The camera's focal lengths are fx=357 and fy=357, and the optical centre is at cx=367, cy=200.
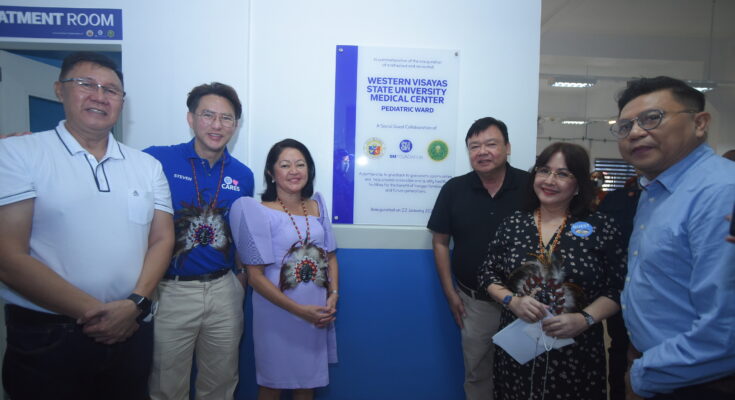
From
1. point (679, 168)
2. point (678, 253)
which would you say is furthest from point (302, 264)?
point (679, 168)

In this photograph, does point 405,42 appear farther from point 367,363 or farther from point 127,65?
point 367,363

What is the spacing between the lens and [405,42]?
7.48 ft

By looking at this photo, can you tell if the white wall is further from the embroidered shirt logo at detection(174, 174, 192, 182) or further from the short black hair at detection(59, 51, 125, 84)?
the short black hair at detection(59, 51, 125, 84)

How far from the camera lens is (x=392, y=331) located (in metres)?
2.31

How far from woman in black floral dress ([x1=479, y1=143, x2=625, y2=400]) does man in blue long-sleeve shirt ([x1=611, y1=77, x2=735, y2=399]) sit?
0.46 feet

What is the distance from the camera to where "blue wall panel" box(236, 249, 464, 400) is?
2297mm

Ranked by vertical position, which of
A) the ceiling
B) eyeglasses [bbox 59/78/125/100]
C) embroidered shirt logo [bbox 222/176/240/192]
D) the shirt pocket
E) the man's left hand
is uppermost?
the ceiling

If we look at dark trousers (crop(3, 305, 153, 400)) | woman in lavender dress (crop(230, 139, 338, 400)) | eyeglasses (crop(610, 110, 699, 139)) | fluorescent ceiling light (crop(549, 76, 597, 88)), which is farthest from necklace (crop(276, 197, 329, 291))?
fluorescent ceiling light (crop(549, 76, 597, 88))

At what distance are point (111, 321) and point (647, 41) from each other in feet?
26.7

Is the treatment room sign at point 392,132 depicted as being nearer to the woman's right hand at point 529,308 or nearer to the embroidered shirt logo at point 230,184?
the embroidered shirt logo at point 230,184

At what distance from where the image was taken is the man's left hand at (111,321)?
1326 mm

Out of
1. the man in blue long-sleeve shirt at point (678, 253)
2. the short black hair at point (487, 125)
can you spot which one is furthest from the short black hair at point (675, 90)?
the short black hair at point (487, 125)

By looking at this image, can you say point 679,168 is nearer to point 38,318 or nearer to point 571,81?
point 38,318

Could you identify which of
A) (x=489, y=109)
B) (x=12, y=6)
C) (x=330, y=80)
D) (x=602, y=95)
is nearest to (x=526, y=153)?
(x=489, y=109)
